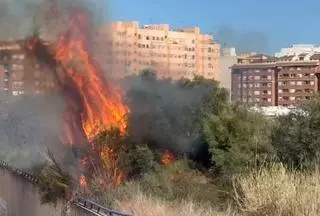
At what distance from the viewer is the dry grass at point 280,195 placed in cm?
1013

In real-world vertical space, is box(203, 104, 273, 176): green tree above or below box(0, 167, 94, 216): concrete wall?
above

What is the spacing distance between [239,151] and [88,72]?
225 inches

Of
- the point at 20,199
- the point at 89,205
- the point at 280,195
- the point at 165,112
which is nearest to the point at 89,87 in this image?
the point at 20,199

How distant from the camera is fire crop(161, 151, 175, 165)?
69.8 ft

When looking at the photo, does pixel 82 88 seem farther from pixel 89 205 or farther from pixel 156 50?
pixel 156 50

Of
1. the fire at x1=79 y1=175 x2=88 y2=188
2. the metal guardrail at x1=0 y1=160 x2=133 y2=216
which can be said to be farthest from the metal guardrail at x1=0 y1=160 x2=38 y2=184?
the fire at x1=79 y1=175 x2=88 y2=188

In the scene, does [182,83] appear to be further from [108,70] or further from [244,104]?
[108,70]

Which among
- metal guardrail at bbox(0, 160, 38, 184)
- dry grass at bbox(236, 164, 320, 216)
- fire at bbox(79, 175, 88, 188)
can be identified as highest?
dry grass at bbox(236, 164, 320, 216)

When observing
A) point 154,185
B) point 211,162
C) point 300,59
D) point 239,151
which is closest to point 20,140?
point 211,162

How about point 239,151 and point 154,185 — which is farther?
point 239,151

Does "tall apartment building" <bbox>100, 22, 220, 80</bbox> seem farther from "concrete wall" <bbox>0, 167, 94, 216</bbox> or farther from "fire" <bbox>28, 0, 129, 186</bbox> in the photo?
"concrete wall" <bbox>0, 167, 94, 216</bbox>

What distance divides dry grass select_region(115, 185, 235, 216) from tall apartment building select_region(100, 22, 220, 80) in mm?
10334

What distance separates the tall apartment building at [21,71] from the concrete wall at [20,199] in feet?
10.6

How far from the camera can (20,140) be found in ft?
85.7
